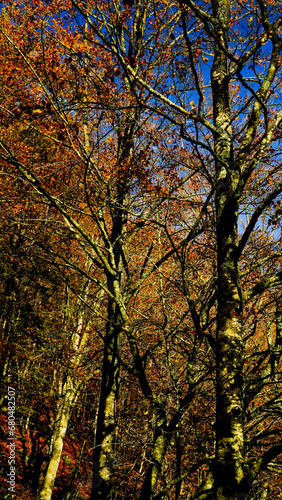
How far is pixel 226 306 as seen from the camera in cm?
306

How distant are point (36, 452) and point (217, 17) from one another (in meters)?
15.9

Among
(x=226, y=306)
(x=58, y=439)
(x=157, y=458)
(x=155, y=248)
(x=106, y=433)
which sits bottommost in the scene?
(x=58, y=439)

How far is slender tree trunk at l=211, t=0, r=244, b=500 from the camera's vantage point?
2561mm

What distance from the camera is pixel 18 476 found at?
40.8 ft

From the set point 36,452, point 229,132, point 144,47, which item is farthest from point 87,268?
point 229,132

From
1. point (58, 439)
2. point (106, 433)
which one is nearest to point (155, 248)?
point (106, 433)

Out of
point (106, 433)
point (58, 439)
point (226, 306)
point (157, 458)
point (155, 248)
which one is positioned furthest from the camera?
point (58, 439)

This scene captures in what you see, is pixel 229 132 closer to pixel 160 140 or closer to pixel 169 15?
pixel 160 140

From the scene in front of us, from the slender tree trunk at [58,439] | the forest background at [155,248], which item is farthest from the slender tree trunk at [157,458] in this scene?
the slender tree trunk at [58,439]

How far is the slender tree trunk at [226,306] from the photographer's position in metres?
2.56

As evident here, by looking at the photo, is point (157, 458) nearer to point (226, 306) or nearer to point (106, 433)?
point (106, 433)

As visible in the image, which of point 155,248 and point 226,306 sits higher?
point 155,248

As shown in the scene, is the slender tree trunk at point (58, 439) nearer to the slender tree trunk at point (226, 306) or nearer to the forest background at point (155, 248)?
the forest background at point (155, 248)

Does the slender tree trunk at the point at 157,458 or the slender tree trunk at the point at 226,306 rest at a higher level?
the slender tree trunk at the point at 226,306
